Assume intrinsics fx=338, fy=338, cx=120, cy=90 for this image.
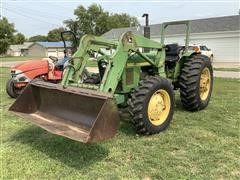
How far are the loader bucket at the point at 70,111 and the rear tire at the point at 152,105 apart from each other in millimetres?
692

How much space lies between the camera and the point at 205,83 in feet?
23.3

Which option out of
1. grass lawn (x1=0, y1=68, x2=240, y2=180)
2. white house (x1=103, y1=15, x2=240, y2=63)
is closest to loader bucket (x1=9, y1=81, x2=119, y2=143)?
grass lawn (x1=0, y1=68, x2=240, y2=180)

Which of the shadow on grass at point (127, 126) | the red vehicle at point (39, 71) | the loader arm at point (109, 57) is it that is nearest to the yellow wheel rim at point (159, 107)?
the shadow on grass at point (127, 126)

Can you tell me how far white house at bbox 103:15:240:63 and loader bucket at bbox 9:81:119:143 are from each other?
20.5 metres

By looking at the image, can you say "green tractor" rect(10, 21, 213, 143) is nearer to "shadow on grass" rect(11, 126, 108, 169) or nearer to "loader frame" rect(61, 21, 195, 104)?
"loader frame" rect(61, 21, 195, 104)

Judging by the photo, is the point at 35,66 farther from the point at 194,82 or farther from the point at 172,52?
the point at 194,82

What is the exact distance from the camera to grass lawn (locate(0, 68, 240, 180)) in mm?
4016

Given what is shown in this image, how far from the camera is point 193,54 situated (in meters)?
6.96

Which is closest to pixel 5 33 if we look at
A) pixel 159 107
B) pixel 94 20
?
pixel 94 20

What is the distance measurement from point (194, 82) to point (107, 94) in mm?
2609

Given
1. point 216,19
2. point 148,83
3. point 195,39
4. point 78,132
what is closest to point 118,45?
point 148,83

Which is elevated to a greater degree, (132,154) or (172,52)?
(172,52)

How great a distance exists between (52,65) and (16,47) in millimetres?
93648

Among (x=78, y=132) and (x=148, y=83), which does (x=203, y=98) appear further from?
(x=78, y=132)
